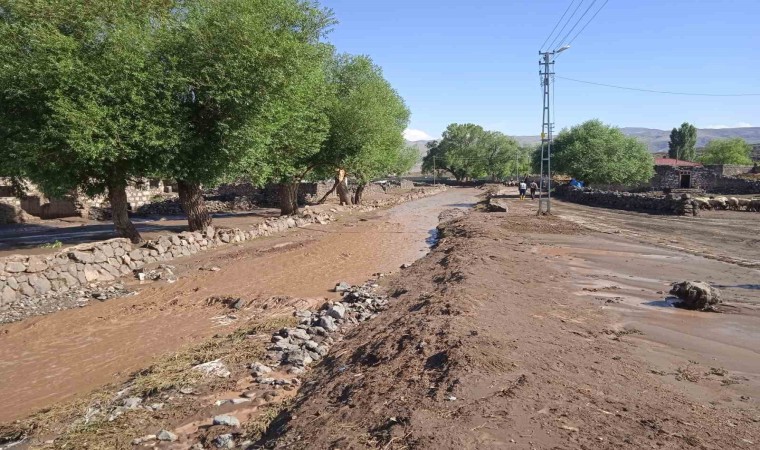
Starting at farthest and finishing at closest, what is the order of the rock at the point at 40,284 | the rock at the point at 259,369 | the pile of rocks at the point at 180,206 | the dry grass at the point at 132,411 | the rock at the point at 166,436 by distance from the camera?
the pile of rocks at the point at 180,206
the rock at the point at 40,284
the rock at the point at 259,369
the dry grass at the point at 132,411
the rock at the point at 166,436

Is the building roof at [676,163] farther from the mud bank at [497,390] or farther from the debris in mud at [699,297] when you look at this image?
the mud bank at [497,390]

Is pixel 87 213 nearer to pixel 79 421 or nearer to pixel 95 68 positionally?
pixel 95 68

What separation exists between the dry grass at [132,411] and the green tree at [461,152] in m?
83.0

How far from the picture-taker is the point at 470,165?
9050 centimetres

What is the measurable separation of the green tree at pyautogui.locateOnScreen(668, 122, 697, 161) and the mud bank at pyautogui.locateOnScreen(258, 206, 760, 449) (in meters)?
121

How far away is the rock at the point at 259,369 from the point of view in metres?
6.90

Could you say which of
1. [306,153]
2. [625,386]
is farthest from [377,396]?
[306,153]

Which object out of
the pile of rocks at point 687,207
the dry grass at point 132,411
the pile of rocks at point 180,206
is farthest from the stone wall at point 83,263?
the pile of rocks at point 687,207

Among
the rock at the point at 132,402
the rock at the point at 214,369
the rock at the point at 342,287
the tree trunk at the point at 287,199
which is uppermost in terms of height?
the tree trunk at the point at 287,199

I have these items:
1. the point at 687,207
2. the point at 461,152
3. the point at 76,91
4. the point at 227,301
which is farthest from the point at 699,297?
the point at 461,152

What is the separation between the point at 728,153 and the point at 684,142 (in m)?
39.6

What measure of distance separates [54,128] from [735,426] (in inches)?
677

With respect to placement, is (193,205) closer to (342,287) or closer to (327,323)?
(342,287)

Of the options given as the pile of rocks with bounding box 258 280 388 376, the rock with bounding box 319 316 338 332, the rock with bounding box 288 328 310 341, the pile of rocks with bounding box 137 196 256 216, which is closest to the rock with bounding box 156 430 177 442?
the pile of rocks with bounding box 258 280 388 376
